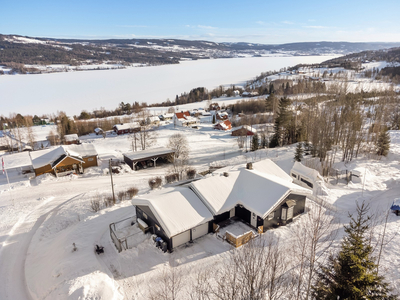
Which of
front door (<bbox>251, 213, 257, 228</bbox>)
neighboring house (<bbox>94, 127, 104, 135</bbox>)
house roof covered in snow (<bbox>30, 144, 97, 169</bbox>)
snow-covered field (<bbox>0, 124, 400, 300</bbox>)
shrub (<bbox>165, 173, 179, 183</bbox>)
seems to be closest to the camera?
snow-covered field (<bbox>0, 124, 400, 300</bbox>)

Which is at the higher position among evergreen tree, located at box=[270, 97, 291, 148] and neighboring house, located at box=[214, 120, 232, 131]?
evergreen tree, located at box=[270, 97, 291, 148]

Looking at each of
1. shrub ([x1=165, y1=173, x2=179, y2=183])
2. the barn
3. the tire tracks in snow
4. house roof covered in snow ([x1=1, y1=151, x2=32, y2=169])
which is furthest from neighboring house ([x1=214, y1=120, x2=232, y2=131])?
the tire tracks in snow

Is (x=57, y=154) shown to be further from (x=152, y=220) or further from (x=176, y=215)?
(x=176, y=215)

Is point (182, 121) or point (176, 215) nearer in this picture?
point (176, 215)

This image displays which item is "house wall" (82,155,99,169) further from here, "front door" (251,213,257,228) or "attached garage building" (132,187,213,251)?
"front door" (251,213,257,228)

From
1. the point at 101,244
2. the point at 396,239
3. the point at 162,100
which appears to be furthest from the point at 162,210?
the point at 162,100

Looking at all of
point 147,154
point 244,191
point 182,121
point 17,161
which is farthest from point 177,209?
point 182,121

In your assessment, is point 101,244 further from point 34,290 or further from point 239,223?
point 239,223
